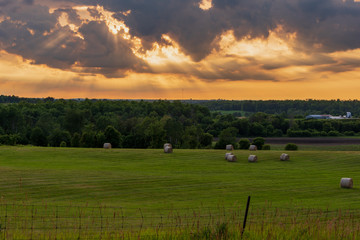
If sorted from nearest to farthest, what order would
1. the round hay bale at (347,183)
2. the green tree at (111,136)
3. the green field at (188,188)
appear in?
1. the green field at (188,188)
2. the round hay bale at (347,183)
3. the green tree at (111,136)

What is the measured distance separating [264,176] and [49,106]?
15439 centimetres

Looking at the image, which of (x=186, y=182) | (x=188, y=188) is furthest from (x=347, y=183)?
(x=186, y=182)

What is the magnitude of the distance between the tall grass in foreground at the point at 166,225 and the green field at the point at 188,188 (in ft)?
0.58

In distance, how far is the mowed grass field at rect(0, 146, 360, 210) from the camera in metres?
23.5

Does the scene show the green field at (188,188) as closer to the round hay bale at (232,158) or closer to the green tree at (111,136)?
the round hay bale at (232,158)

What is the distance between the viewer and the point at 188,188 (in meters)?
27.9

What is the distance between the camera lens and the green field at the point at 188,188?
64.6ft

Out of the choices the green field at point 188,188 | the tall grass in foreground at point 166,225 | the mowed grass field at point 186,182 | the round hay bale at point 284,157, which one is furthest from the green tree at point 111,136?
the tall grass in foreground at point 166,225

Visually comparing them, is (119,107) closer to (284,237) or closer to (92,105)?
(92,105)

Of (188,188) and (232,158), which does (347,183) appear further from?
(232,158)

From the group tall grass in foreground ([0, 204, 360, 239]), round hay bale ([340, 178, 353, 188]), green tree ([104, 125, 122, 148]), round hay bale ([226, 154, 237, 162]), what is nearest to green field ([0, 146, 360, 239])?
tall grass in foreground ([0, 204, 360, 239])

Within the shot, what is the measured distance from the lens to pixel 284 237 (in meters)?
11.3

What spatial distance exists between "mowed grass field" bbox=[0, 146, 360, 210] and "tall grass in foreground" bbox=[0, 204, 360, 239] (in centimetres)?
277

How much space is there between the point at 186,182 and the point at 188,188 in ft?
7.75
